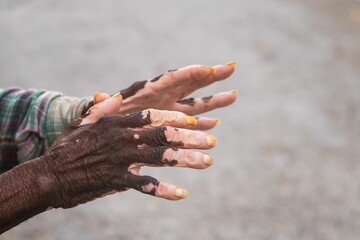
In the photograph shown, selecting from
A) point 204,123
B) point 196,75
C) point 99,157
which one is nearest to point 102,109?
point 99,157

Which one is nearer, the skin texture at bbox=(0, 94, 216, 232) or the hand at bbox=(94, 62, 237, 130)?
the skin texture at bbox=(0, 94, 216, 232)

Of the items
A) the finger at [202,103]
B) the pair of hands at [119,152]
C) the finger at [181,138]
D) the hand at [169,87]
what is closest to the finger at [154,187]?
the pair of hands at [119,152]

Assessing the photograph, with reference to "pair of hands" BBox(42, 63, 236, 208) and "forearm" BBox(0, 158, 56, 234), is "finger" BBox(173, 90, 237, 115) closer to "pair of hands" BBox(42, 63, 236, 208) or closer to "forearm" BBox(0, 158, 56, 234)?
"pair of hands" BBox(42, 63, 236, 208)

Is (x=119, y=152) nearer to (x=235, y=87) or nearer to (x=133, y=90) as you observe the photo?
(x=133, y=90)

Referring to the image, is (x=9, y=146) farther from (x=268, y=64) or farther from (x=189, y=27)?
(x=189, y=27)

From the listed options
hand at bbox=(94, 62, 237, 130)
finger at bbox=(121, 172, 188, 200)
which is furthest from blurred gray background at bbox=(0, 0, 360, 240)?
finger at bbox=(121, 172, 188, 200)

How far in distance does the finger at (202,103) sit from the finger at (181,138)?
2.07 feet

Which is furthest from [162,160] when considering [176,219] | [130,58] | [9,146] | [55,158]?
[130,58]

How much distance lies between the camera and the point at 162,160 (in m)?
1.54

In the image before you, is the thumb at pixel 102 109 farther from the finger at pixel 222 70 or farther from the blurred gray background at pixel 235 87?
the blurred gray background at pixel 235 87

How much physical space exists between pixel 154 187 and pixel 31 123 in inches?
31.7

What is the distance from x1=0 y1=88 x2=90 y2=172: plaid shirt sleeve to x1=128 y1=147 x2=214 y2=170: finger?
59 centimetres

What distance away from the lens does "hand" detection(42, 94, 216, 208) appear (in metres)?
1.54

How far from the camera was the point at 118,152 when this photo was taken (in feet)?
5.23
